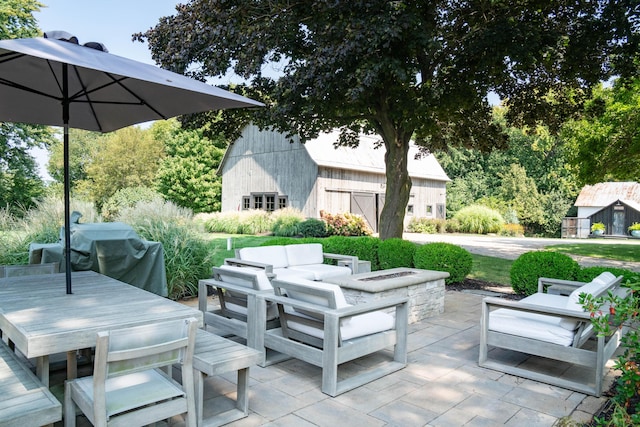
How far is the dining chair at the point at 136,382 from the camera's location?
198 cm

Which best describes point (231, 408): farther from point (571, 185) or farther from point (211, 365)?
point (571, 185)

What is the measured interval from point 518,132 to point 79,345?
3334cm

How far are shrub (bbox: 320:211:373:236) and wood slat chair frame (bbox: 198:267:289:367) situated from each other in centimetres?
1216

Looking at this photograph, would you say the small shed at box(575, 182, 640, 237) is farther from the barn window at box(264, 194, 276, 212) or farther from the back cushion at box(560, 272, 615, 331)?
the back cushion at box(560, 272, 615, 331)

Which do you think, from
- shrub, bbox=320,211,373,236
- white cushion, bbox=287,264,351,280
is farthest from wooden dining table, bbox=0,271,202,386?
shrub, bbox=320,211,373,236

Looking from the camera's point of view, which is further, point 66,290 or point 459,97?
point 459,97

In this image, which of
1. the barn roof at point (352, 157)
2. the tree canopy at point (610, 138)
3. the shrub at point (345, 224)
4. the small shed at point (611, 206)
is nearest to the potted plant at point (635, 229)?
the small shed at point (611, 206)

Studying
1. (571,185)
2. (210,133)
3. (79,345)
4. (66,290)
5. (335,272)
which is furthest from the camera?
(571,185)

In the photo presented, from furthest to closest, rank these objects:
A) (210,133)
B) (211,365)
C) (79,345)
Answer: (210,133)
(211,365)
(79,345)

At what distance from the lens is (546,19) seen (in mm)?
7977

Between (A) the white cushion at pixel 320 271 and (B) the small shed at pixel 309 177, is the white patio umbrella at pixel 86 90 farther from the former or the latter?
(B) the small shed at pixel 309 177

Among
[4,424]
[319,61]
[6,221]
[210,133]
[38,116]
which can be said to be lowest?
[4,424]

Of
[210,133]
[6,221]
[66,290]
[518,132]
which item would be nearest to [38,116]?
[66,290]

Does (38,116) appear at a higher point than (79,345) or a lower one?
higher
